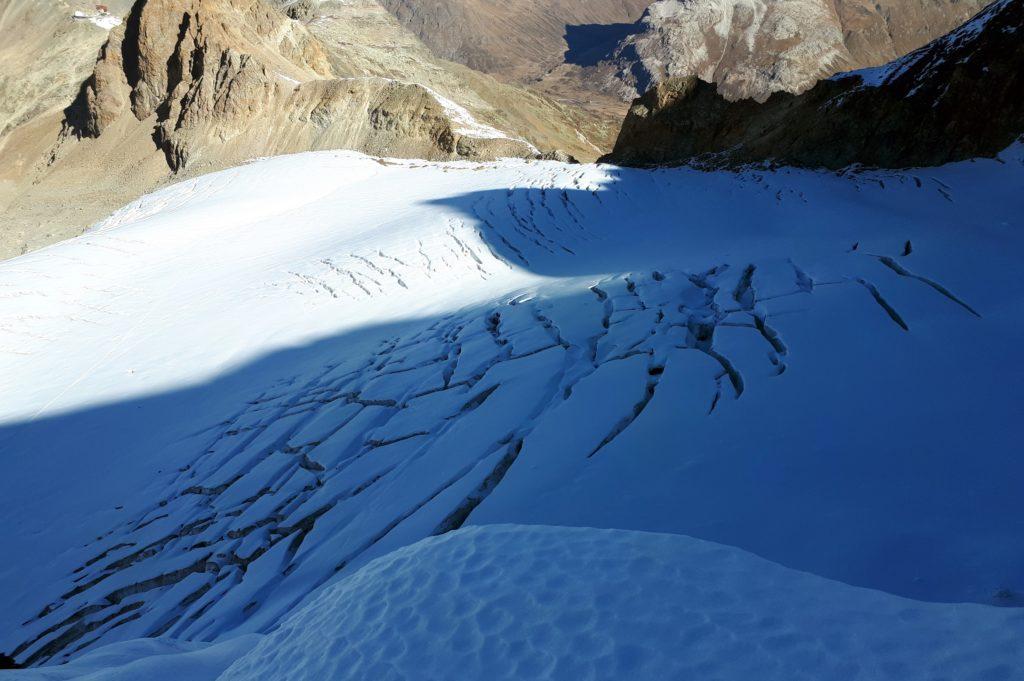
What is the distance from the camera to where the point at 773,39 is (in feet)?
195

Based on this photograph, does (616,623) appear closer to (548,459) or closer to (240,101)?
(548,459)

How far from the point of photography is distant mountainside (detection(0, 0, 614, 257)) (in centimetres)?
2297

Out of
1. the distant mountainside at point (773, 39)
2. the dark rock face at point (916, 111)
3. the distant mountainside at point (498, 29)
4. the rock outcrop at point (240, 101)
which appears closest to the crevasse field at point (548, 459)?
the dark rock face at point (916, 111)

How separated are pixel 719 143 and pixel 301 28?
2464 cm

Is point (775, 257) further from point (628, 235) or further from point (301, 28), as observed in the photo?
point (301, 28)

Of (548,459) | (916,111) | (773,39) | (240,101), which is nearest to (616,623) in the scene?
(548,459)

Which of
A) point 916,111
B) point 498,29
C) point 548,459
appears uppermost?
point 498,29

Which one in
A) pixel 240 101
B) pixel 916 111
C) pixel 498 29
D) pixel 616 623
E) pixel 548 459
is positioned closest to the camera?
pixel 616 623

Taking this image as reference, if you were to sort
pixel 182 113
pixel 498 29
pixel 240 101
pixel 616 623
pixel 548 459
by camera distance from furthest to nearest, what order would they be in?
pixel 498 29 < pixel 182 113 < pixel 240 101 < pixel 548 459 < pixel 616 623

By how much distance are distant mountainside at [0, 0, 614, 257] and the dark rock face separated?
12.1 m

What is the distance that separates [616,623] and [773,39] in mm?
71054

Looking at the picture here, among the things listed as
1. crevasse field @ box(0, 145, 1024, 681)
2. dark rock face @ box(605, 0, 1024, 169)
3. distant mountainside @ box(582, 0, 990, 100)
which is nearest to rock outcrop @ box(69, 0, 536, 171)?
dark rock face @ box(605, 0, 1024, 169)

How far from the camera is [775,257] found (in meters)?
5.11

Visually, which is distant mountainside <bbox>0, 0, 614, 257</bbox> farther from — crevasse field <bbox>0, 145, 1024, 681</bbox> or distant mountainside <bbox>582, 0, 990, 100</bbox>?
distant mountainside <bbox>582, 0, 990, 100</bbox>
